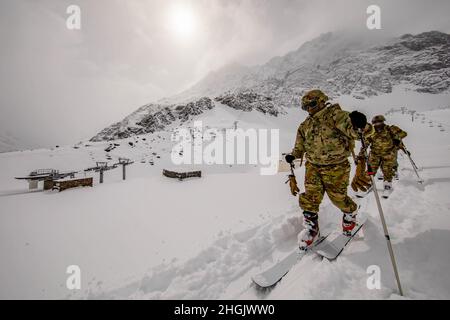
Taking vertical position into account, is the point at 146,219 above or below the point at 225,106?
below

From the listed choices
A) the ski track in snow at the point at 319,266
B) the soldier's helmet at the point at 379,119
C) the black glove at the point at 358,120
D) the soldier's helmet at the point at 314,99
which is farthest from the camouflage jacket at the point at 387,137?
the black glove at the point at 358,120

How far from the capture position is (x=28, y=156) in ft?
54.2

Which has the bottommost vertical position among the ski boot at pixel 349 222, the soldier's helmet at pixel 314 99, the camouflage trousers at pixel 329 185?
the ski boot at pixel 349 222

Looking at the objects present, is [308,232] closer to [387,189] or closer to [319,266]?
[319,266]

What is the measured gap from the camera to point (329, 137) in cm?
298

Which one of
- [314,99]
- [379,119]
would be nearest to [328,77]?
[379,119]

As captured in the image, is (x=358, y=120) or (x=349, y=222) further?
(x=349, y=222)

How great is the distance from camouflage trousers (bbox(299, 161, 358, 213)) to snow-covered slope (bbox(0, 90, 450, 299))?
673 mm

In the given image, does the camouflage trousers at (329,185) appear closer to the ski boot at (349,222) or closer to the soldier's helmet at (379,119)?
the ski boot at (349,222)

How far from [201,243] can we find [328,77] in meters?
100

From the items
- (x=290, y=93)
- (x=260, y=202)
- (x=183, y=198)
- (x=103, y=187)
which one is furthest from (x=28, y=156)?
(x=290, y=93)

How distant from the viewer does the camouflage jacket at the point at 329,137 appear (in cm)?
286
